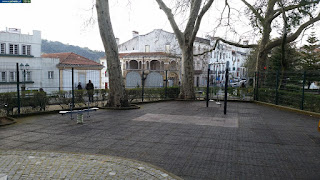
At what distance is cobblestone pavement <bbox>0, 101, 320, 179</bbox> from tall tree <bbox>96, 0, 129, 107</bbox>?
10.6 feet

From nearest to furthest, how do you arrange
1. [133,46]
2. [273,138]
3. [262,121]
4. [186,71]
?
[273,138] → [262,121] → [186,71] → [133,46]

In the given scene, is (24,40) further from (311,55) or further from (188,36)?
(311,55)

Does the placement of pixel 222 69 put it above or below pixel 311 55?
below

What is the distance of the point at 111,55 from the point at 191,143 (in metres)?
8.32

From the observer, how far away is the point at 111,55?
45.4ft

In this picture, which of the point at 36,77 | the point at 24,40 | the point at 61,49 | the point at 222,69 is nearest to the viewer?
the point at 36,77

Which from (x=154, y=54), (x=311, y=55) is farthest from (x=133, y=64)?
(x=311, y=55)

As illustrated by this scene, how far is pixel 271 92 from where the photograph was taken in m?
16.6

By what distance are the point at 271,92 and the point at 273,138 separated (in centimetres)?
971

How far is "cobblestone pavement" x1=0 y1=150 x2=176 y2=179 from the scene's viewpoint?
473 centimetres

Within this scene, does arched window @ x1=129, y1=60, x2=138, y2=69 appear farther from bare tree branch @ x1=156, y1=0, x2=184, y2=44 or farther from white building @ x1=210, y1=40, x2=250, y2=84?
bare tree branch @ x1=156, y1=0, x2=184, y2=44

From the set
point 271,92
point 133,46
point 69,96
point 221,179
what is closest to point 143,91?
point 69,96

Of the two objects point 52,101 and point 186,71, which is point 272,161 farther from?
point 186,71

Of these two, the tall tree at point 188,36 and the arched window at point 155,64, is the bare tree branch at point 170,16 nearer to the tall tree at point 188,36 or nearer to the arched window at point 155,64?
the tall tree at point 188,36
